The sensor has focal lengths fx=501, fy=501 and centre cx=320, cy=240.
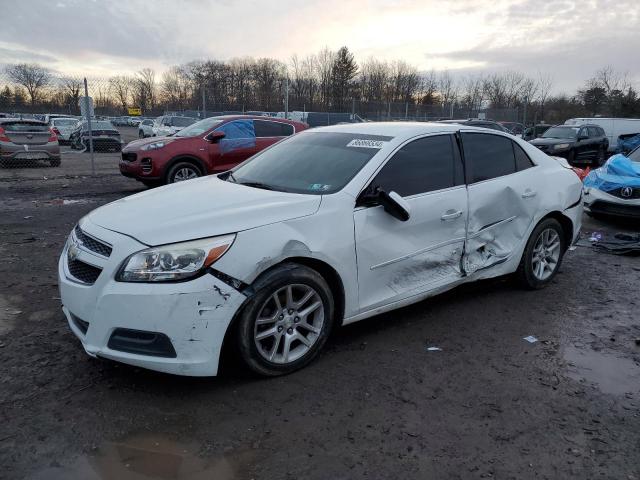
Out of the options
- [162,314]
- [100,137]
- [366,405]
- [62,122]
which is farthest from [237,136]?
[62,122]

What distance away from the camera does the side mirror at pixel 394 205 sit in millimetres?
3566

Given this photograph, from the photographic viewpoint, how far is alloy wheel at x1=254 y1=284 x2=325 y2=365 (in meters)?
3.16

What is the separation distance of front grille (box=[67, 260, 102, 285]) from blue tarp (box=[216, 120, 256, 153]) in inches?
289

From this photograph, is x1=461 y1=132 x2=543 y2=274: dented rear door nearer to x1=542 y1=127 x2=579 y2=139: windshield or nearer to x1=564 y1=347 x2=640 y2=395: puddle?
x1=564 y1=347 x2=640 y2=395: puddle

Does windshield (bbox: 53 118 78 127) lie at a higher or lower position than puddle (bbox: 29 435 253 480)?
higher

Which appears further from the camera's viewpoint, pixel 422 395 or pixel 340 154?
pixel 340 154

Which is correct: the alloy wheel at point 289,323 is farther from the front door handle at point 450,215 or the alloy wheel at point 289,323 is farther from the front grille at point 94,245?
the front door handle at point 450,215

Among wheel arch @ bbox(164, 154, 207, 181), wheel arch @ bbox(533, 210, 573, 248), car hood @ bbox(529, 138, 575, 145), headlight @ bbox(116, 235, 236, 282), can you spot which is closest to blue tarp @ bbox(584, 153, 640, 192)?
wheel arch @ bbox(533, 210, 573, 248)

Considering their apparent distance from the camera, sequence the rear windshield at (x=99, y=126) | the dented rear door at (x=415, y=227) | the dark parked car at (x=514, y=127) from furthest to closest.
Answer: the dark parked car at (x=514, y=127) < the rear windshield at (x=99, y=126) < the dented rear door at (x=415, y=227)

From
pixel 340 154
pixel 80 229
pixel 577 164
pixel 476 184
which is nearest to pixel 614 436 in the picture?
pixel 476 184

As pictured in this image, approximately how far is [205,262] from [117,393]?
1020 mm

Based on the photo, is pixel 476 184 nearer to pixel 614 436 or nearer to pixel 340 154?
pixel 340 154

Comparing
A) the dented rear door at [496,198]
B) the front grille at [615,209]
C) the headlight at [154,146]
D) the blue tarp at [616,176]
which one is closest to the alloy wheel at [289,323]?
the dented rear door at [496,198]

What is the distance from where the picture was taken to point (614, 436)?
9.05 ft
